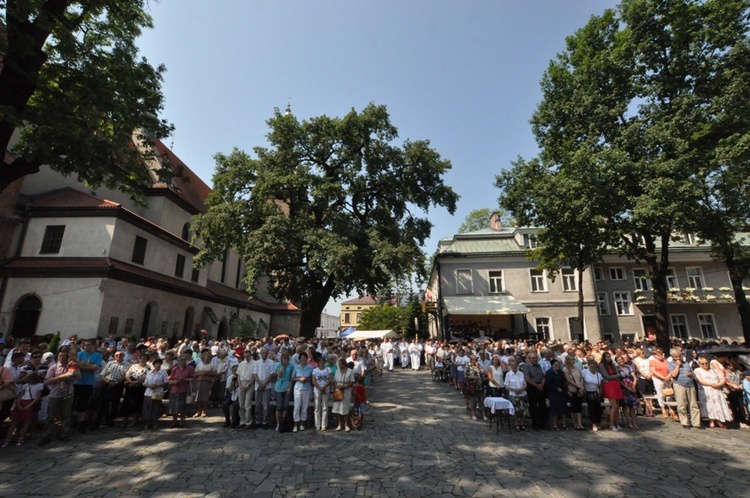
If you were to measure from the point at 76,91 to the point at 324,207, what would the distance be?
15.0 meters

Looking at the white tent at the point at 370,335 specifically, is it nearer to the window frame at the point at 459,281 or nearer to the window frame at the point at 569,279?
the window frame at the point at 459,281

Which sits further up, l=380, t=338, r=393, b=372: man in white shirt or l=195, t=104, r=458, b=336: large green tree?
l=195, t=104, r=458, b=336: large green tree

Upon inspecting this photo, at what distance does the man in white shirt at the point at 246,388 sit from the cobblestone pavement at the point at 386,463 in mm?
463

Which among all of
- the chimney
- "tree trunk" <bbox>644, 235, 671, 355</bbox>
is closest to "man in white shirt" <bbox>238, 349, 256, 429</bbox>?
"tree trunk" <bbox>644, 235, 671, 355</bbox>

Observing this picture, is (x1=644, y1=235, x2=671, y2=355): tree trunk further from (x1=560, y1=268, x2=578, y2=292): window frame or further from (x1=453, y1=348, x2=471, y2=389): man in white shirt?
(x1=560, y1=268, x2=578, y2=292): window frame

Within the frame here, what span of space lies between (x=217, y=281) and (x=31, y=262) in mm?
17908

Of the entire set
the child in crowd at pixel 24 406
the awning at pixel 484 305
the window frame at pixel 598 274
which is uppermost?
the window frame at pixel 598 274

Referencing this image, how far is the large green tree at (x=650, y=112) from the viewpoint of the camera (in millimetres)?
15891

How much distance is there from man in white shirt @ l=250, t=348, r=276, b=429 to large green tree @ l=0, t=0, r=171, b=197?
6.85m

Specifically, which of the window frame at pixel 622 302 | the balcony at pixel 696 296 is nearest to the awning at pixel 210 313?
the window frame at pixel 622 302

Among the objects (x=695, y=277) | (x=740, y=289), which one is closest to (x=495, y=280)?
(x=740, y=289)

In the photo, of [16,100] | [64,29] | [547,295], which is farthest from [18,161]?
[547,295]

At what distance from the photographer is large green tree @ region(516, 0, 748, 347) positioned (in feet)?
52.1

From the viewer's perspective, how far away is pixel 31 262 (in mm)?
18766
